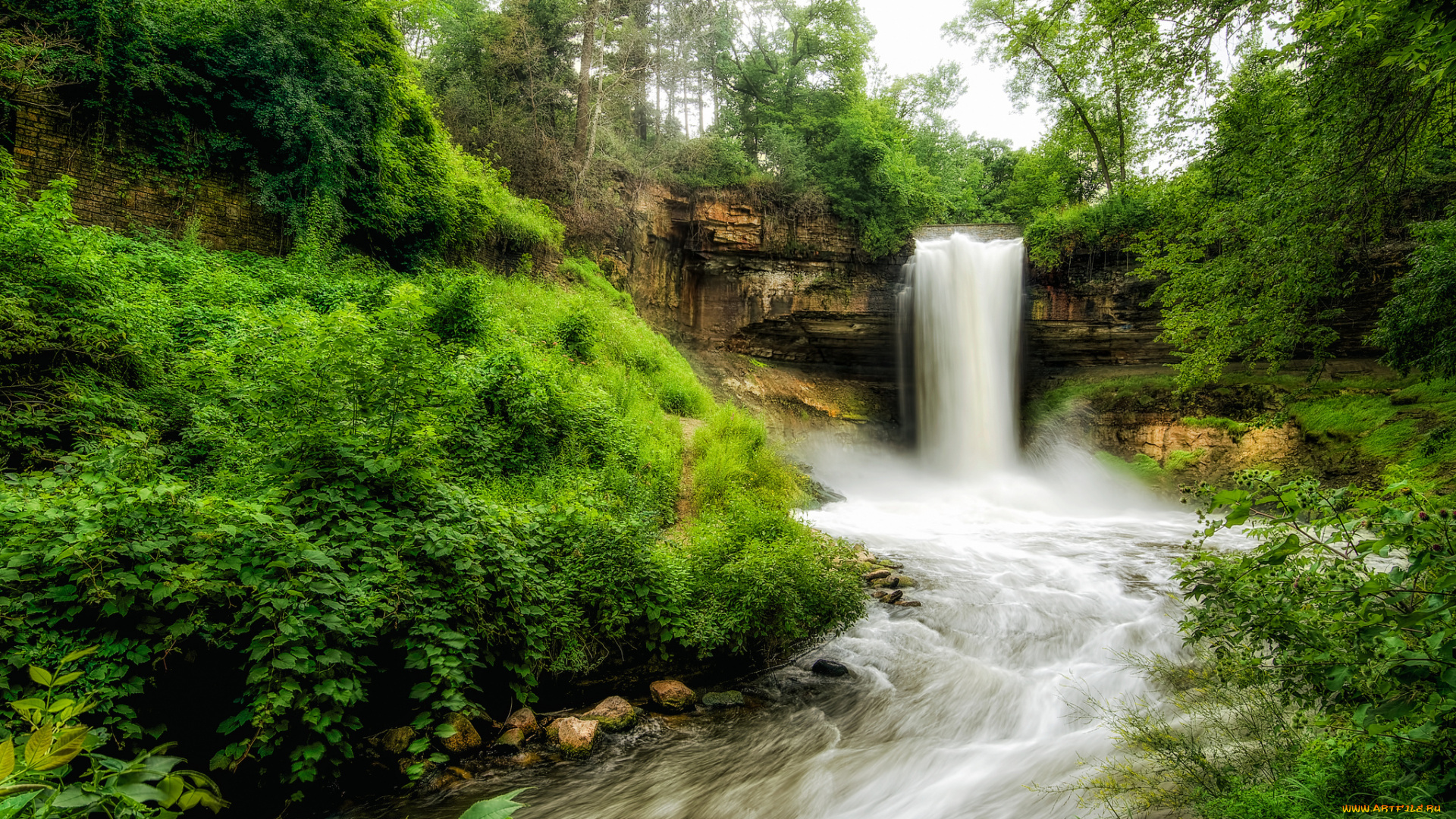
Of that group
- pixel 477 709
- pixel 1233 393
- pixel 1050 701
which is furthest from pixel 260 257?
pixel 1233 393

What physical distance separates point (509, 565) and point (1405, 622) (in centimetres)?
465

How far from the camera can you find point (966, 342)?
1933 cm

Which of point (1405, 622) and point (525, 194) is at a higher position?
point (525, 194)

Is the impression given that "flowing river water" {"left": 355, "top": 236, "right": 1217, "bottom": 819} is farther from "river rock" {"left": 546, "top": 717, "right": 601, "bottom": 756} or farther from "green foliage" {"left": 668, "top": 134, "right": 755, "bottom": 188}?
"green foliage" {"left": 668, "top": 134, "right": 755, "bottom": 188}

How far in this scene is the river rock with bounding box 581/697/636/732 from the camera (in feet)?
16.0

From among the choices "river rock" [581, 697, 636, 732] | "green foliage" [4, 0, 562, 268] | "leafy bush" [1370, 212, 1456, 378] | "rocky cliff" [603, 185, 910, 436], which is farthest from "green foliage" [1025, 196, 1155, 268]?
"river rock" [581, 697, 636, 732]

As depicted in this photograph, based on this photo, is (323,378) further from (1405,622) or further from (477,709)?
(1405,622)

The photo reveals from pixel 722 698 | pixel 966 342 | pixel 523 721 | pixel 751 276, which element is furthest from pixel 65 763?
pixel 966 342

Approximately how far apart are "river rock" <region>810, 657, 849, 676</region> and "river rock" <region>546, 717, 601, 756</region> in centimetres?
238

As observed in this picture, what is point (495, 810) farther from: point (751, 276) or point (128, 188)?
point (751, 276)

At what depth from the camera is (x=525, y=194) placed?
1608 cm

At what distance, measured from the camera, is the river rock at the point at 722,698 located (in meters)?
5.39

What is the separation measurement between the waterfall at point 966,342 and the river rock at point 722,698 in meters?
16.1

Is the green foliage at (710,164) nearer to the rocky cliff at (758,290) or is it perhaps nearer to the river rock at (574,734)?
the rocky cliff at (758,290)
